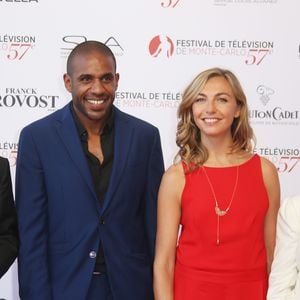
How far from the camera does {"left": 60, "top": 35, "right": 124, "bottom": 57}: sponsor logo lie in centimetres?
367

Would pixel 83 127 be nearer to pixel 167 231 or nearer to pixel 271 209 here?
pixel 167 231

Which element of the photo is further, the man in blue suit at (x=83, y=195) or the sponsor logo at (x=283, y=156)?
the sponsor logo at (x=283, y=156)

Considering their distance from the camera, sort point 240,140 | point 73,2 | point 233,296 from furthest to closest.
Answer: point 73,2 < point 240,140 < point 233,296

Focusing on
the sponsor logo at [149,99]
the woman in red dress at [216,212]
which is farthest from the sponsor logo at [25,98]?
the woman in red dress at [216,212]

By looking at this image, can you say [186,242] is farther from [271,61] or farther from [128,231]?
[271,61]

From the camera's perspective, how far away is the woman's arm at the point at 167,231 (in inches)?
90.4

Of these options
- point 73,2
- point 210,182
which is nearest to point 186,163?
point 210,182

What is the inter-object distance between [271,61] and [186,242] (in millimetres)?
1815

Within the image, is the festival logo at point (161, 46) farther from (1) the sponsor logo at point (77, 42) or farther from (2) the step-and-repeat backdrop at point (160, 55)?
(1) the sponsor logo at point (77, 42)

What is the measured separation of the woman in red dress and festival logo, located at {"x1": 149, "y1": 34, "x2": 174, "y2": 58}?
1.36 metres

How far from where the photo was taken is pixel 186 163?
7.79 ft

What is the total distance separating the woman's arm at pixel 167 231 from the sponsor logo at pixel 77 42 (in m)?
1.54

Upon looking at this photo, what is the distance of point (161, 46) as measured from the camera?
3.71 meters

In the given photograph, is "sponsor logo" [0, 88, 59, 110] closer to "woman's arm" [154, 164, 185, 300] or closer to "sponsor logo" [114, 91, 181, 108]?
"sponsor logo" [114, 91, 181, 108]
